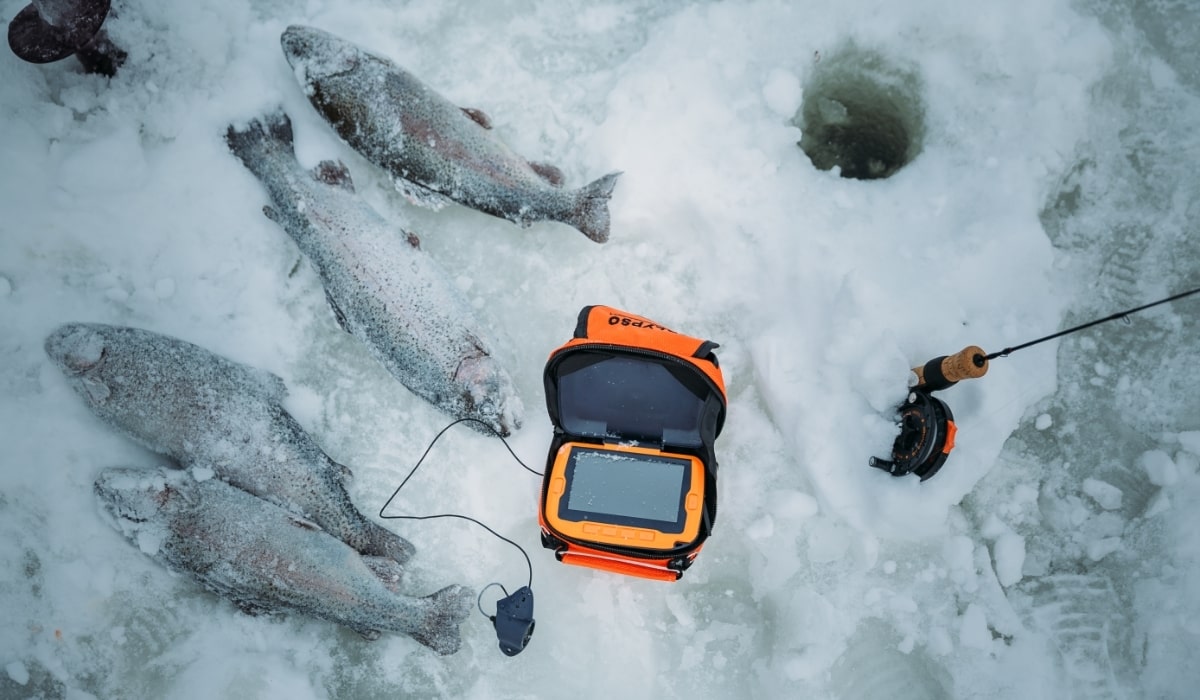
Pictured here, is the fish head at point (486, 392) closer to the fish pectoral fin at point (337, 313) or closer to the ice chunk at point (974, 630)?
the fish pectoral fin at point (337, 313)

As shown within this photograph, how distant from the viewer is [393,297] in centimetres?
314

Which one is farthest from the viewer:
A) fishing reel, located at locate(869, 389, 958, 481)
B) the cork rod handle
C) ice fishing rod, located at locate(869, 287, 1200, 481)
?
fishing reel, located at locate(869, 389, 958, 481)

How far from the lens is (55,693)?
318cm

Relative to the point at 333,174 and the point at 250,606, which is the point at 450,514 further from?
the point at 333,174

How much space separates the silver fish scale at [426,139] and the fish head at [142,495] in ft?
5.57

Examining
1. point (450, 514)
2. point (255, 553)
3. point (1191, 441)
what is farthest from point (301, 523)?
point (1191, 441)

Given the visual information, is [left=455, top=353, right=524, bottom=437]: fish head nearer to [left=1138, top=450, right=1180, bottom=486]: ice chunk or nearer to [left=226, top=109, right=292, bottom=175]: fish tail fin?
[left=226, top=109, right=292, bottom=175]: fish tail fin

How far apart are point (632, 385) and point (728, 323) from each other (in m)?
0.77

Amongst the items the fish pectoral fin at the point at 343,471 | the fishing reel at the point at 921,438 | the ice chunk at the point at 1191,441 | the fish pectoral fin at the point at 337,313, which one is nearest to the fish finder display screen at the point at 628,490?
the fishing reel at the point at 921,438

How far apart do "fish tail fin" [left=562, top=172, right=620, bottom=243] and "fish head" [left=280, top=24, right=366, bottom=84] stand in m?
1.20

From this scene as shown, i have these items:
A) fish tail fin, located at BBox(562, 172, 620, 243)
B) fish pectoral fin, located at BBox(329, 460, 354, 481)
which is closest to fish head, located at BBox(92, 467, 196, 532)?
fish pectoral fin, located at BBox(329, 460, 354, 481)

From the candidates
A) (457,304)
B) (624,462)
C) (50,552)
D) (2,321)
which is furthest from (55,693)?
(624,462)

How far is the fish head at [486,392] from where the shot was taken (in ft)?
10.3

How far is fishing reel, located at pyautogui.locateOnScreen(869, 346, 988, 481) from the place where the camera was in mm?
2527
